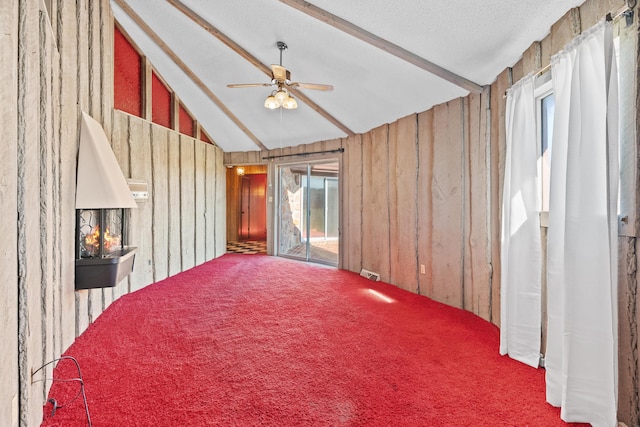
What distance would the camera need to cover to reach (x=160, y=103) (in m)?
4.85

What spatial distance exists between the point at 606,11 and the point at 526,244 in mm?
1481

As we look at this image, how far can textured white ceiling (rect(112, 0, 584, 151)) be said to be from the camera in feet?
7.46

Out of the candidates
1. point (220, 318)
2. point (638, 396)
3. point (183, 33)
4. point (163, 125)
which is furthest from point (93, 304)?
point (638, 396)

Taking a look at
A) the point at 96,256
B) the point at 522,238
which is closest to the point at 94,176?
the point at 96,256

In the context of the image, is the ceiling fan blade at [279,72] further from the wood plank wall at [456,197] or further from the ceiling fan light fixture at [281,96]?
the wood plank wall at [456,197]

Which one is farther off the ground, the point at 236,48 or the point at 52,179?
the point at 236,48

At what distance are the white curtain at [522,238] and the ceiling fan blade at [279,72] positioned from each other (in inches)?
90.7

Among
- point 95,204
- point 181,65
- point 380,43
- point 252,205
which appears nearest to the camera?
point 95,204

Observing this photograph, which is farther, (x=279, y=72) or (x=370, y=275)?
(x=370, y=275)

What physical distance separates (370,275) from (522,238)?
2.70 m

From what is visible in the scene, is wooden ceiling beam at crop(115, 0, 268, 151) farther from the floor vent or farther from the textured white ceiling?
the floor vent

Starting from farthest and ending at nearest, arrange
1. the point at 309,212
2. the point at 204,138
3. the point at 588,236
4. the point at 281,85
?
the point at 309,212 < the point at 204,138 < the point at 281,85 < the point at 588,236

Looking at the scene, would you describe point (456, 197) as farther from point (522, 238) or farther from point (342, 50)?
point (342, 50)

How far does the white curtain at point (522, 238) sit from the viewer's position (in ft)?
7.25
